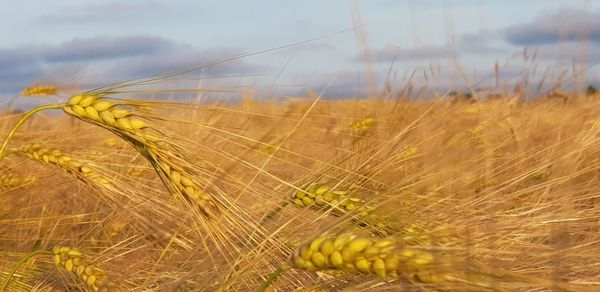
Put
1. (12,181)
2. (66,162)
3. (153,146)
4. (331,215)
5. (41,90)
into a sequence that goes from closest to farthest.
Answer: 1. (153,146)
2. (331,215)
3. (66,162)
4. (12,181)
5. (41,90)

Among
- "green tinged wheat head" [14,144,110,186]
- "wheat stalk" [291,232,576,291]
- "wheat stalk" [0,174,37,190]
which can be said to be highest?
"green tinged wheat head" [14,144,110,186]

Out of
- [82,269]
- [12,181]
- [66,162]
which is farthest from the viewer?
[12,181]

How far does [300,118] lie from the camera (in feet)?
5.59

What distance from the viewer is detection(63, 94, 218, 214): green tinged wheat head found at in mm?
1488

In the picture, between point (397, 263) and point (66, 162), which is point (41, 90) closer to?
point (66, 162)

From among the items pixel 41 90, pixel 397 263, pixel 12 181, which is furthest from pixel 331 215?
pixel 41 90

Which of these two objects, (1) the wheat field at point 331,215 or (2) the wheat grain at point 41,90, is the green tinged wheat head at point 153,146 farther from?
(2) the wheat grain at point 41,90

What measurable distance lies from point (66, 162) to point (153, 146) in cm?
50

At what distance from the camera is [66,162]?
1.92 meters

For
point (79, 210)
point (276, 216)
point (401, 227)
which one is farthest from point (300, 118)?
point (79, 210)

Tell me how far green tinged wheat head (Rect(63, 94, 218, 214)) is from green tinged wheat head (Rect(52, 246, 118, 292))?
10.2 inches

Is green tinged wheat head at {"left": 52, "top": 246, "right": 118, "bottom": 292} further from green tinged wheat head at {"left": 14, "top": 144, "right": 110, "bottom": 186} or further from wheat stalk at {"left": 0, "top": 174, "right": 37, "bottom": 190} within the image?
wheat stalk at {"left": 0, "top": 174, "right": 37, "bottom": 190}

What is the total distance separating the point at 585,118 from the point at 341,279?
2.11 metres

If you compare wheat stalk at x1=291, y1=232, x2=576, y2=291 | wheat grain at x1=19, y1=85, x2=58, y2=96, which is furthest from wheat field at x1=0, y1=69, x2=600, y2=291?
wheat grain at x1=19, y1=85, x2=58, y2=96
